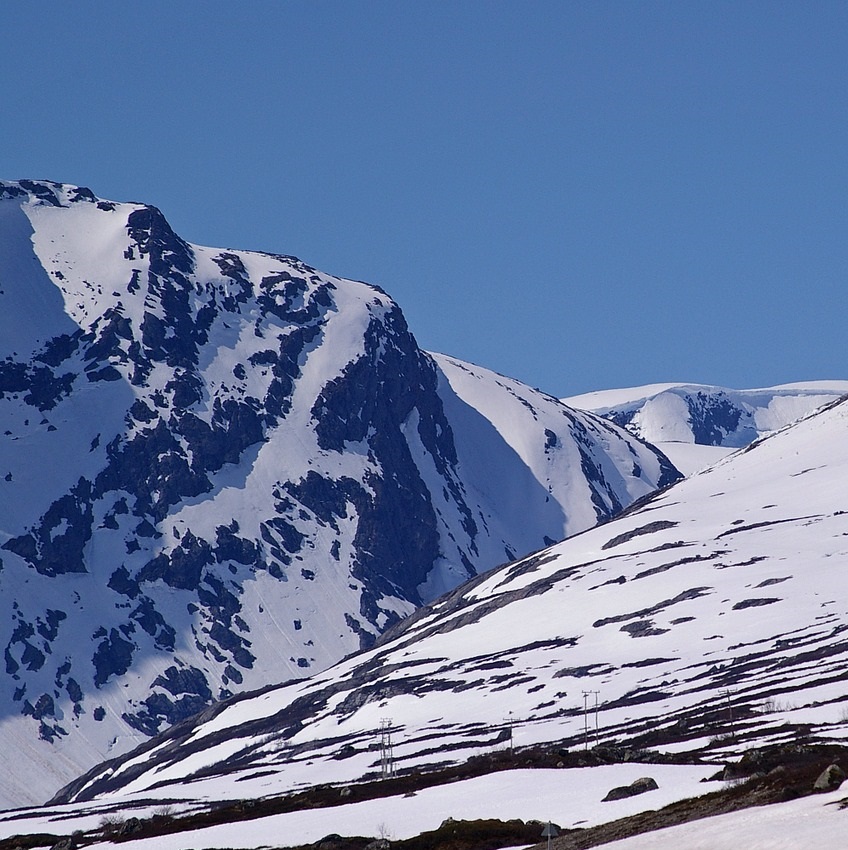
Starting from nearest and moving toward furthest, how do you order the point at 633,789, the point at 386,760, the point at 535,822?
the point at 535,822 → the point at 633,789 → the point at 386,760

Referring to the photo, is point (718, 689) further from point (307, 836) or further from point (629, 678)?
point (307, 836)

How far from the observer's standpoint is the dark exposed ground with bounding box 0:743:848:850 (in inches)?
2505

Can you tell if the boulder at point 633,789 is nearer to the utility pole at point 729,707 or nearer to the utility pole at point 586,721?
the utility pole at point 729,707

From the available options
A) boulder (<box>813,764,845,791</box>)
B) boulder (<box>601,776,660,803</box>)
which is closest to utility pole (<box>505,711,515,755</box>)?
boulder (<box>601,776,660,803</box>)

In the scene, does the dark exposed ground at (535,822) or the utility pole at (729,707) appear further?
the utility pole at (729,707)

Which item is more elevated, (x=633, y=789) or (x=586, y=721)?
(x=633, y=789)

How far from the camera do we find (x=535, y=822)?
7525cm

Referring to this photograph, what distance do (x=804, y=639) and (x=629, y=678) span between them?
23573 mm

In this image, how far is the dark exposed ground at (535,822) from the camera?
6362 centimetres

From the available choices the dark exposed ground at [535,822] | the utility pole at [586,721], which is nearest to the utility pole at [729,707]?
the utility pole at [586,721]

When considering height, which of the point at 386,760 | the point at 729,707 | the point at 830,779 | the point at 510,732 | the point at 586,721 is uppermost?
the point at 830,779

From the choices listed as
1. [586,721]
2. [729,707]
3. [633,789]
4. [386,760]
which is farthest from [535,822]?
[386,760]

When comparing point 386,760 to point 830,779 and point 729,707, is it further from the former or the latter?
point 830,779

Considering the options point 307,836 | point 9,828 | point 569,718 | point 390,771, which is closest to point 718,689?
point 569,718
